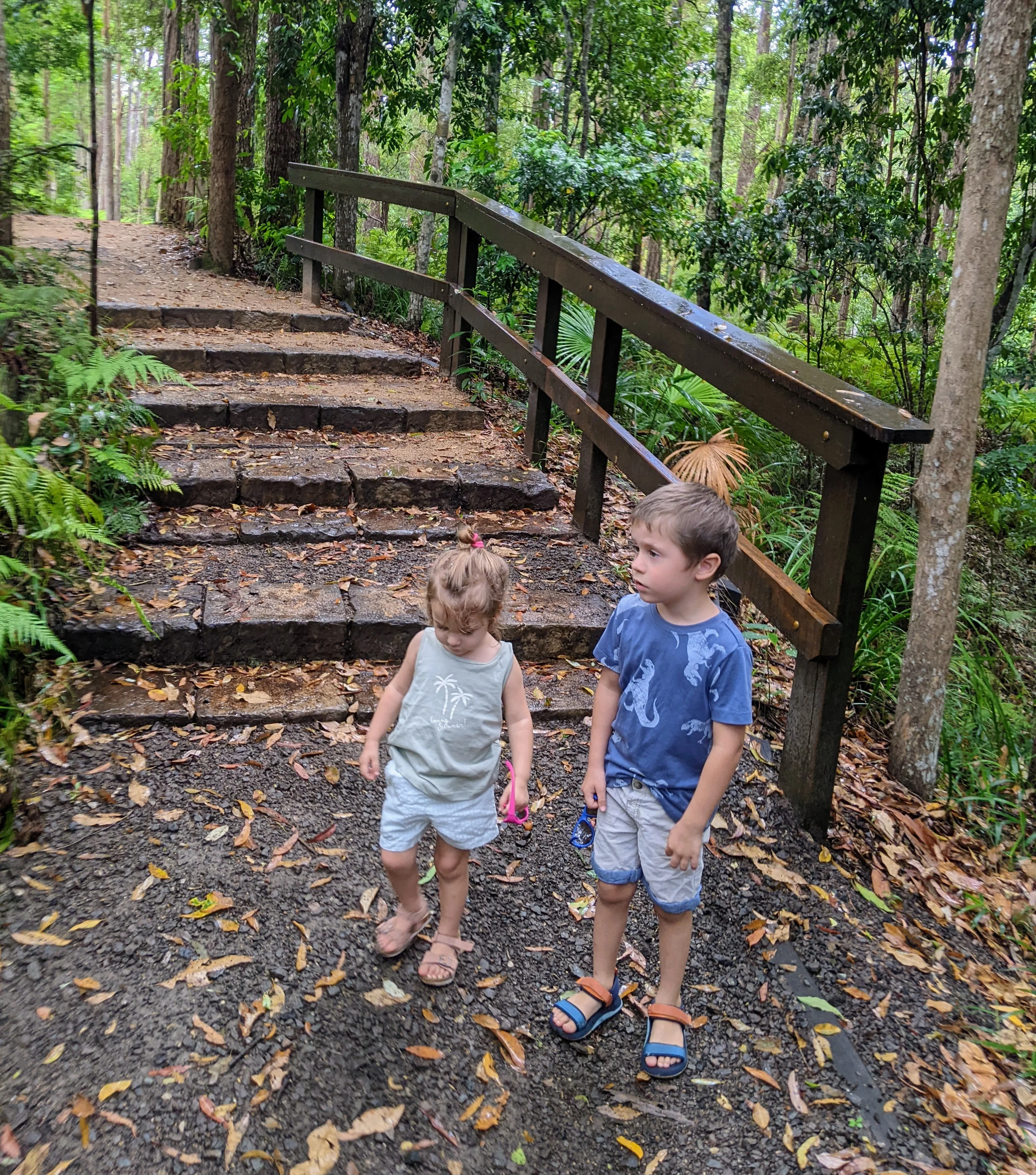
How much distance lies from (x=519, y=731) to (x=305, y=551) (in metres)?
2.26

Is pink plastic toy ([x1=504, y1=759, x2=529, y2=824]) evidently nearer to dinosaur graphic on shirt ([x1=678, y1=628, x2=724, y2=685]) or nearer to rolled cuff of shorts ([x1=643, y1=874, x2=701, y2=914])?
rolled cuff of shorts ([x1=643, y1=874, x2=701, y2=914])

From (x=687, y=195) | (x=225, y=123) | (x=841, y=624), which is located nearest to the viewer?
(x=841, y=624)

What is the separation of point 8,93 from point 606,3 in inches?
380

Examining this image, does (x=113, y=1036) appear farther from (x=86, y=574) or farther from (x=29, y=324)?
(x=29, y=324)

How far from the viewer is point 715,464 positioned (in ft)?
15.9

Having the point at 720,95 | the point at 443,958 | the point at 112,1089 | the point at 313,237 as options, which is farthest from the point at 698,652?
the point at 720,95

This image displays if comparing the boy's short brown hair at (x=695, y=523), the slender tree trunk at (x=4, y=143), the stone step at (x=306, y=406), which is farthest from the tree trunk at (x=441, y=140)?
the boy's short brown hair at (x=695, y=523)

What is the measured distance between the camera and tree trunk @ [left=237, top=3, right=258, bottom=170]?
32.6 ft

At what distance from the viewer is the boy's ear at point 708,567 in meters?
2.12

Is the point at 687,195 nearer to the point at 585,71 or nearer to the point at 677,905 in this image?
the point at 585,71

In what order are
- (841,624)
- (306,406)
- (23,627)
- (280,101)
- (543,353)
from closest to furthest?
(23,627), (841,624), (543,353), (306,406), (280,101)

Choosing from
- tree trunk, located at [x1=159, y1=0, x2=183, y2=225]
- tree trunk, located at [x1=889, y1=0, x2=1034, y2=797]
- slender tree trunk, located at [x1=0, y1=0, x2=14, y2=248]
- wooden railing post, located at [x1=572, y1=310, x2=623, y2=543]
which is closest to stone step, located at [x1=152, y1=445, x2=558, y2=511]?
wooden railing post, located at [x1=572, y1=310, x2=623, y2=543]

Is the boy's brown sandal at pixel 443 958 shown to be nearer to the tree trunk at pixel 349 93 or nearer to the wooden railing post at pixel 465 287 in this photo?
the wooden railing post at pixel 465 287

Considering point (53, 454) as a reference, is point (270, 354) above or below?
above
